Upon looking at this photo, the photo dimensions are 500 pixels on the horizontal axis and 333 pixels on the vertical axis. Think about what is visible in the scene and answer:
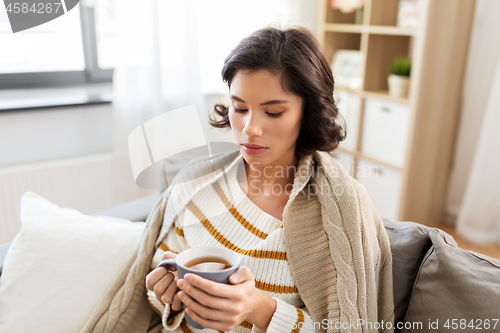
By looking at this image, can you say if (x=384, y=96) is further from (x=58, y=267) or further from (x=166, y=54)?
(x=58, y=267)

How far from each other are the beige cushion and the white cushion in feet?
2.44

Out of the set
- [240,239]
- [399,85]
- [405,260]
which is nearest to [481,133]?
[399,85]

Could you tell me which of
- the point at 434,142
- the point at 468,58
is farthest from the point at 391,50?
the point at 434,142

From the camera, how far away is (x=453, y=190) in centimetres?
277

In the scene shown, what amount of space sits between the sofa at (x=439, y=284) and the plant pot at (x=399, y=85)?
64.7 inches

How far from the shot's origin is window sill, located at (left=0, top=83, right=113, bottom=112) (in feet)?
6.55

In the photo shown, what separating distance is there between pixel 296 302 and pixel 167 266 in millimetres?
356

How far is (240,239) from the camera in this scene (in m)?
1.01

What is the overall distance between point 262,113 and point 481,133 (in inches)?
78.0

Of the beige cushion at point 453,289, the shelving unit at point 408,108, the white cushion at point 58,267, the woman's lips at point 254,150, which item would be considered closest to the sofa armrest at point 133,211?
the white cushion at point 58,267

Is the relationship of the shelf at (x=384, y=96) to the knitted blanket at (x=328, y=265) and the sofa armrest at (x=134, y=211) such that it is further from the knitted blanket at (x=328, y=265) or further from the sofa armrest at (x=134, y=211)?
the sofa armrest at (x=134, y=211)

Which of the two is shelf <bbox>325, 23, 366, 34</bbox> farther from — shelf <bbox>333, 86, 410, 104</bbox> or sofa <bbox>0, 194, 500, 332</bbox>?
sofa <bbox>0, 194, 500, 332</bbox>

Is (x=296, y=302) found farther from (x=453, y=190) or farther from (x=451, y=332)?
(x=453, y=190)

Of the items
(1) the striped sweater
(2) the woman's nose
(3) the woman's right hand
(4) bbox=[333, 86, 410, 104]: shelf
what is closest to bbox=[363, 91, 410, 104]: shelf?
(4) bbox=[333, 86, 410, 104]: shelf
